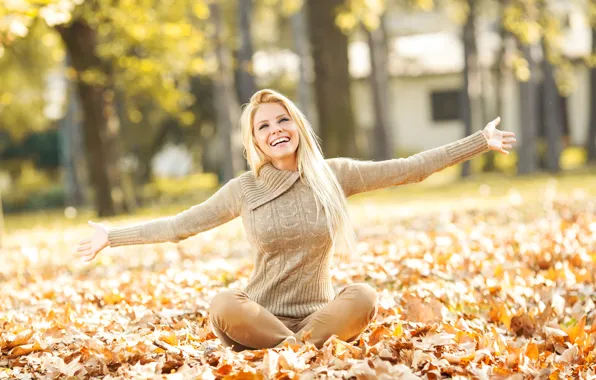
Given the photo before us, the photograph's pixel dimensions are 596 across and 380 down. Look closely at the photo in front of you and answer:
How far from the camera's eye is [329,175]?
16.4ft

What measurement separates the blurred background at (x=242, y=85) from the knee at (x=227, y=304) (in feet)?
18.0

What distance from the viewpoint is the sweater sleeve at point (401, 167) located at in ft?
16.6

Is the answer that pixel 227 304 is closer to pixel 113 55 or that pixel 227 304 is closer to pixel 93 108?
pixel 113 55

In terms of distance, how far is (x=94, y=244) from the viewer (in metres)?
5.13

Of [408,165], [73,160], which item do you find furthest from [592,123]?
[408,165]

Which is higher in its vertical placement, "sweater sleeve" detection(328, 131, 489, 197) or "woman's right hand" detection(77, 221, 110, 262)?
"sweater sleeve" detection(328, 131, 489, 197)

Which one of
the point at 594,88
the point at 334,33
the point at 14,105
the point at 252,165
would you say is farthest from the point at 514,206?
the point at 14,105

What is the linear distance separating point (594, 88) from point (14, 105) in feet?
57.9

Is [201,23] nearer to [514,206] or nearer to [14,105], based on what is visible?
[14,105]

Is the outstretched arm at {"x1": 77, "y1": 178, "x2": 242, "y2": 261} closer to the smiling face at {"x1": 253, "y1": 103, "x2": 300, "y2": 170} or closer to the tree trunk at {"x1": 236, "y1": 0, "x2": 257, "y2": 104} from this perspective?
the smiling face at {"x1": 253, "y1": 103, "x2": 300, "y2": 170}

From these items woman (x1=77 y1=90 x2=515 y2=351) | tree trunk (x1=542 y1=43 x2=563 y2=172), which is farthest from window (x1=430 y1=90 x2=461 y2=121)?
woman (x1=77 y1=90 x2=515 y2=351)

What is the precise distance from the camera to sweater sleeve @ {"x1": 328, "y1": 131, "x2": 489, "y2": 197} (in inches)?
199

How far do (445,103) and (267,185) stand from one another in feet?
103

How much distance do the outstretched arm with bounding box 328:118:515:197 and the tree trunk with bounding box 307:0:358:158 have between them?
46.9 ft
